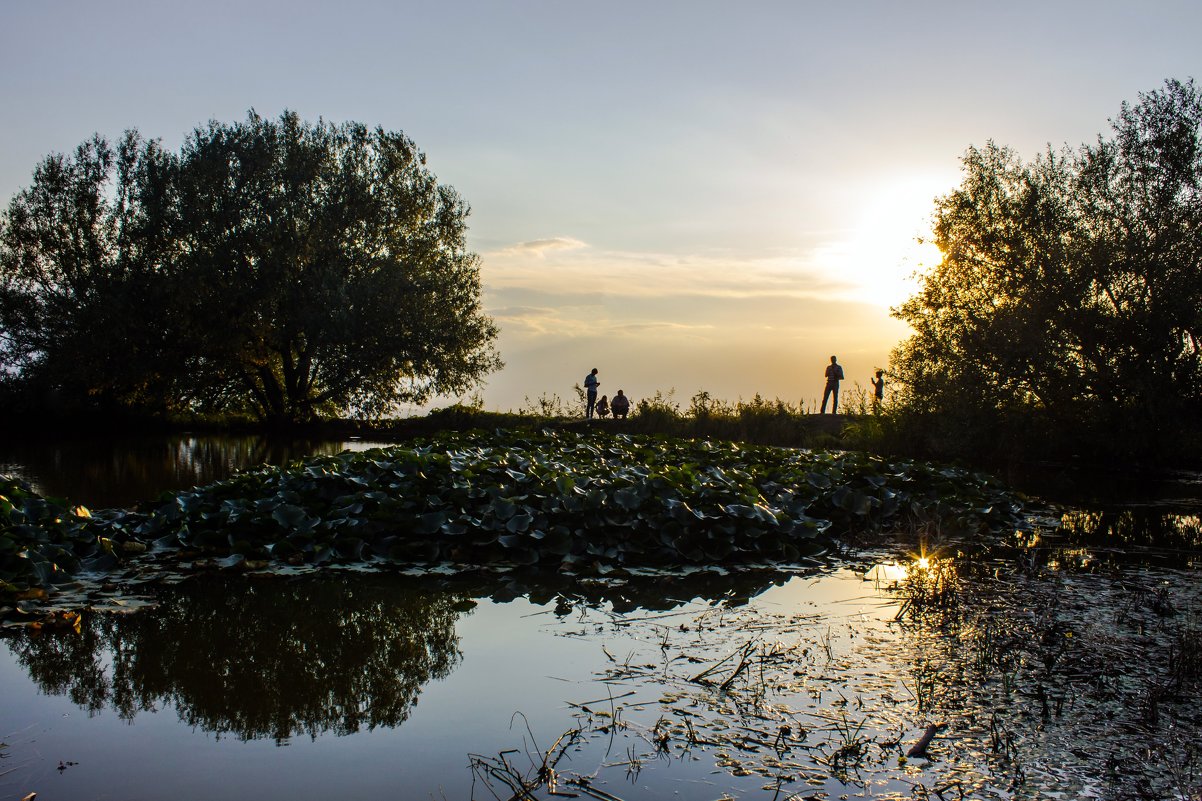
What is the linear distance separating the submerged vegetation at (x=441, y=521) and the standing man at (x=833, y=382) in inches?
746

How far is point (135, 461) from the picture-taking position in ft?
68.2

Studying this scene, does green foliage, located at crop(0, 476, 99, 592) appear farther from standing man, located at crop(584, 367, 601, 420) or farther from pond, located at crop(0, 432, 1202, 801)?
standing man, located at crop(584, 367, 601, 420)

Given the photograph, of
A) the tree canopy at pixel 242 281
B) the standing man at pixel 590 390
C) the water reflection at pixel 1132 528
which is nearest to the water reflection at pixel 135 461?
the tree canopy at pixel 242 281

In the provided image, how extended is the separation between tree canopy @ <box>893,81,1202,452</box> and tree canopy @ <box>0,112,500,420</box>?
1590 cm

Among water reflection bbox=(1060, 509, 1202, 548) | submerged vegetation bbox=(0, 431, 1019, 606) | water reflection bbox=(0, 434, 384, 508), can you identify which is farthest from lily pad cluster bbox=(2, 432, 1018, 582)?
water reflection bbox=(0, 434, 384, 508)

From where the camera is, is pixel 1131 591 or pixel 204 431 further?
pixel 204 431

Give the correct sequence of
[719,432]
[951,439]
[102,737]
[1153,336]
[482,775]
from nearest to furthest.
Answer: [482,775]
[102,737]
[1153,336]
[951,439]
[719,432]

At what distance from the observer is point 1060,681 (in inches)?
224

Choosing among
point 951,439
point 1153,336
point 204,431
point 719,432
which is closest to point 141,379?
point 204,431

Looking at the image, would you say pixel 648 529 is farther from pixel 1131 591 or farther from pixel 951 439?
pixel 951 439

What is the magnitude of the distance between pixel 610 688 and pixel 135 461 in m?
Answer: 18.6

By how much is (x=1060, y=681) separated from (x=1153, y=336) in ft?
64.6

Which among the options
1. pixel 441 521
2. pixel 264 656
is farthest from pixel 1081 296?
pixel 264 656

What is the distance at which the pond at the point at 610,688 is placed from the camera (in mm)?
4473
